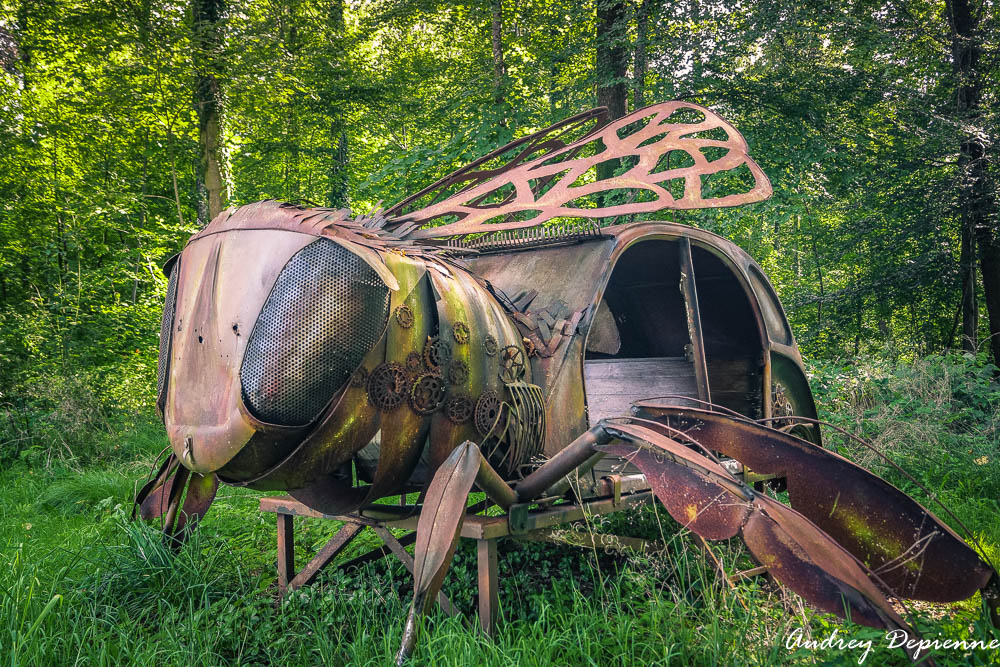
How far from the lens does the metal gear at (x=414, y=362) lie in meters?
2.74

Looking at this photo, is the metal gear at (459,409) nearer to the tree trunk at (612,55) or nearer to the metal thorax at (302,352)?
the metal thorax at (302,352)

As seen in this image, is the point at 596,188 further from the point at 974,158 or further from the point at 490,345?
the point at 974,158

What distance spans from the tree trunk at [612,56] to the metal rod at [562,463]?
246 inches

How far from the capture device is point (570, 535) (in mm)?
3410

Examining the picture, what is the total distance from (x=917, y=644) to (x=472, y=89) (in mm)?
9550

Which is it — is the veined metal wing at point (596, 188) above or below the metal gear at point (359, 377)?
above

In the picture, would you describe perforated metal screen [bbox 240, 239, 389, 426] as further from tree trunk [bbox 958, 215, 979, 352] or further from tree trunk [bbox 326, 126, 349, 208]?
tree trunk [bbox 326, 126, 349, 208]

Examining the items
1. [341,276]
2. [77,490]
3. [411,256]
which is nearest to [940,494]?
[411,256]

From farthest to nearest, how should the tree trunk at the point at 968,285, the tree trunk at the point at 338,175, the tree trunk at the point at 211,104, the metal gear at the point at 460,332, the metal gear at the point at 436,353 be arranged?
1. the tree trunk at the point at 338,175
2. the tree trunk at the point at 968,285
3. the tree trunk at the point at 211,104
4. the metal gear at the point at 460,332
5. the metal gear at the point at 436,353

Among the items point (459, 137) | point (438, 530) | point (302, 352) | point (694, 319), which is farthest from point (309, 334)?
point (459, 137)

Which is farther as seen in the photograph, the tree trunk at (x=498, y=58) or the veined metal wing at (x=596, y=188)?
the tree trunk at (x=498, y=58)

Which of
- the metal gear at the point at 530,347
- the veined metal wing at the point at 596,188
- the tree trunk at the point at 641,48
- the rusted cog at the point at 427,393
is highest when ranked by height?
the tree trunk at the point at 641,48

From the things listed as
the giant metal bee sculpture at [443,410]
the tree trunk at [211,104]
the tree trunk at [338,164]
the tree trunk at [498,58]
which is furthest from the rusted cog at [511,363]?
the tree trunk at [338,164]

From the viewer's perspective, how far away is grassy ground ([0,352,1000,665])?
108 inches
